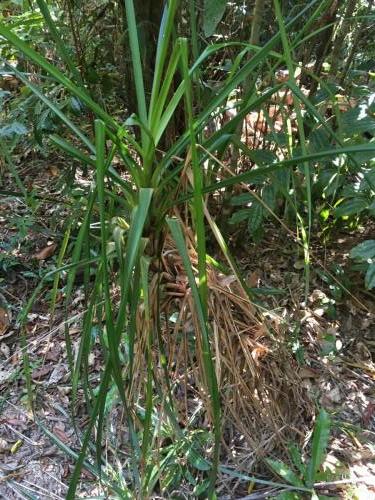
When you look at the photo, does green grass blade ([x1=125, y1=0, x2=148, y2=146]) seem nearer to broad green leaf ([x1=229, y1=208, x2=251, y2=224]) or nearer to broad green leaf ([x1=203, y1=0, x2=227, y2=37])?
broad green leaf ([x1=203, y1=0, x2=227, y2=37])

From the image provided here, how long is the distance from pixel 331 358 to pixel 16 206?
4.38 ft

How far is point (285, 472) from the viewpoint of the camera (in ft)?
3.67

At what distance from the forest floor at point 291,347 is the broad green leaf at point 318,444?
0.20ft

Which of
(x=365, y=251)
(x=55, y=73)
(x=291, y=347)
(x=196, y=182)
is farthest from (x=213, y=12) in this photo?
(x=291, y=347)

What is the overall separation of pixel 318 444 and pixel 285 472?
94mm

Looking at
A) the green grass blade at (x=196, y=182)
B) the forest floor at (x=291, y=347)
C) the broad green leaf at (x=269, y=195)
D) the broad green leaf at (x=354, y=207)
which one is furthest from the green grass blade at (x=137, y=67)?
the broad green leaf at (x=354, y=207)

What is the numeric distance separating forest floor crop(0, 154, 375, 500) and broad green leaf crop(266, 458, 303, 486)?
0.14 feet

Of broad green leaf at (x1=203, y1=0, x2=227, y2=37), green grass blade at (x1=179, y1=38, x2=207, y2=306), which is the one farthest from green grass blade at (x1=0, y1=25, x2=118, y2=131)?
→ broad green leaf at (x1=203, y1=0, x2=227, y2=37)

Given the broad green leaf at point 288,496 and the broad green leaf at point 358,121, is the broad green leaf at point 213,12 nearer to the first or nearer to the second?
the broad green leaf at point 358,121

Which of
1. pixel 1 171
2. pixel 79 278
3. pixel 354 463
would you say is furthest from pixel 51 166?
pixel 354 463

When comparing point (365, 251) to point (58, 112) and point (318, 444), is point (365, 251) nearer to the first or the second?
point (318, 444)

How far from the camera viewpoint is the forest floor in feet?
3.98

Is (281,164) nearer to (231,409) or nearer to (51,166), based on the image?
(231,409)

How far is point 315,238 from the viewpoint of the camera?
1.69 m
